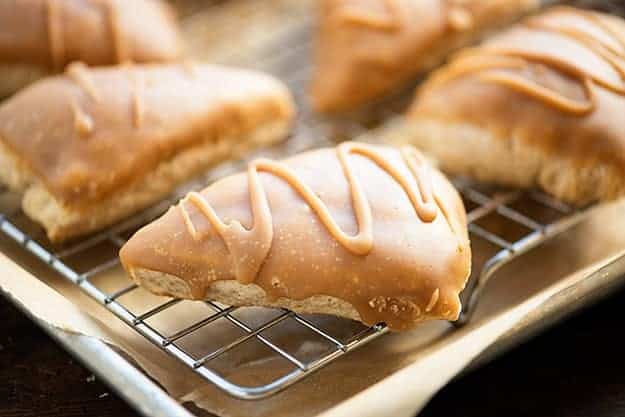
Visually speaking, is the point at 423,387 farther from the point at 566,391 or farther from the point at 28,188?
the point at 28,188

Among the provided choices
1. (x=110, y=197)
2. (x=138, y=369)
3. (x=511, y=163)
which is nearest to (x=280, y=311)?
(x=138, y=369)

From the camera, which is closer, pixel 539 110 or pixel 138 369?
pixel 138 369

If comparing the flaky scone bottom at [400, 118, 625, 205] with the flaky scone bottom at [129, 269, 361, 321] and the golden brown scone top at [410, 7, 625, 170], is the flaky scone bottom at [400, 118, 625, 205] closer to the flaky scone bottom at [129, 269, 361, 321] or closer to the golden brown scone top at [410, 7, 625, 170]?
the golden brown scone top at [410, 7, 625, 170]

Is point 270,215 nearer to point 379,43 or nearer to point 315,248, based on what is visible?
point 315,248

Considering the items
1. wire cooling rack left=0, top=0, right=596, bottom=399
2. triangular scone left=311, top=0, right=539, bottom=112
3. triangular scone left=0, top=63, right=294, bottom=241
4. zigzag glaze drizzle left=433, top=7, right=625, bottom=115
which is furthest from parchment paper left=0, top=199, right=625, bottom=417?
triangular scone left=311, top=0, right=539, bottom=112

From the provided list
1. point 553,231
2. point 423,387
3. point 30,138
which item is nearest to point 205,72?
point 30,138

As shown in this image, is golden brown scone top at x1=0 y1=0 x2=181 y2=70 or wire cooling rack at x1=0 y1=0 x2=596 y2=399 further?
golden brown scone top at x1=0 y1=0 x2=181 y2=70
